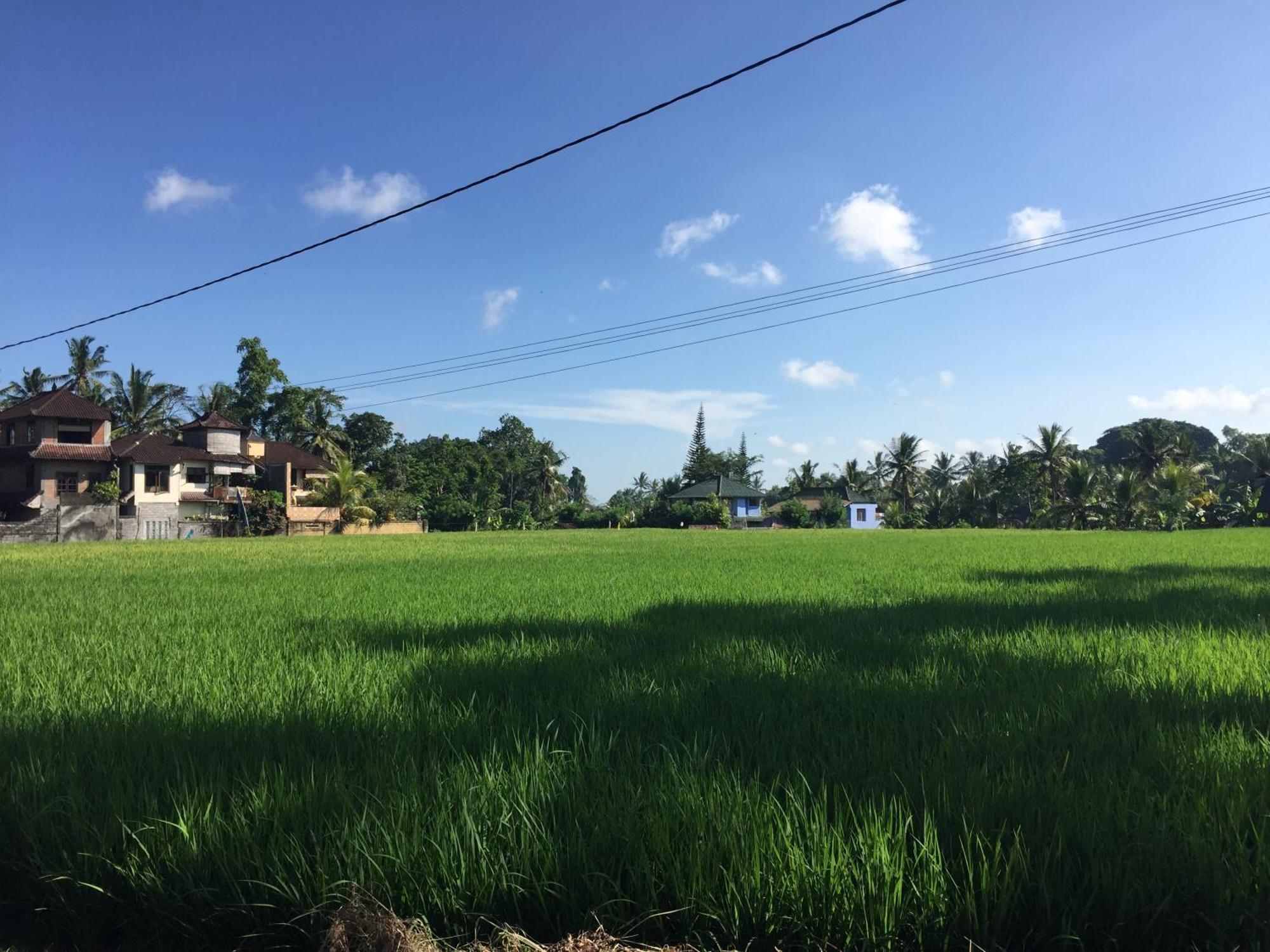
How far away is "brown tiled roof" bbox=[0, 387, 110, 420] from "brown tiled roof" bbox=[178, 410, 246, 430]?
3684 mm

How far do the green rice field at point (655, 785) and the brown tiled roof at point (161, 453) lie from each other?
35.8m

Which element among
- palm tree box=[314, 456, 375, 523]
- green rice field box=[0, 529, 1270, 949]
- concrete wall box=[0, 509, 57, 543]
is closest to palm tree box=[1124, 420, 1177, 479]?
palm tree box=[314, 456, 375, 523]

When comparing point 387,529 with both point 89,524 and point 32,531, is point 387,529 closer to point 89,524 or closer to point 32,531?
point 89,524

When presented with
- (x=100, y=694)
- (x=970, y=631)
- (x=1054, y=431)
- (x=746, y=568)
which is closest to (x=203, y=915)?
(x=100, y=694)

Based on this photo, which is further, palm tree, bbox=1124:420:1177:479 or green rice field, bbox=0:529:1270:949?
palm tree, bbox=1124:420:1177:479

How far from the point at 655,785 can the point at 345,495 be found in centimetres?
3775

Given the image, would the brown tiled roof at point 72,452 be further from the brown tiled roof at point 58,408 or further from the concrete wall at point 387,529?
the concrete wall at point 387,529

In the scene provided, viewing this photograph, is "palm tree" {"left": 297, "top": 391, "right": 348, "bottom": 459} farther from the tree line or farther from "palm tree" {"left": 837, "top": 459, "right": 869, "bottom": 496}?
"palm tree" {"left": 837, "top": 459, "right": 869, "bottom": 496}

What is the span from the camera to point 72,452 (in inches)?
1347

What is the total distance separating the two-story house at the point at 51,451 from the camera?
110ft

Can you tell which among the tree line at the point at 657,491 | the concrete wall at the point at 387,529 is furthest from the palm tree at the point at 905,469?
the concrete wall at the point at 387,529

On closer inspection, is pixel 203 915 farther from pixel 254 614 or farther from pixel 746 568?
pixel 746 568

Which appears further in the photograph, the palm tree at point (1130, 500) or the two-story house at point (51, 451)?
the palm tree at point (1130, 500)

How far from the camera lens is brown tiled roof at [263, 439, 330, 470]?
41.5 meters
